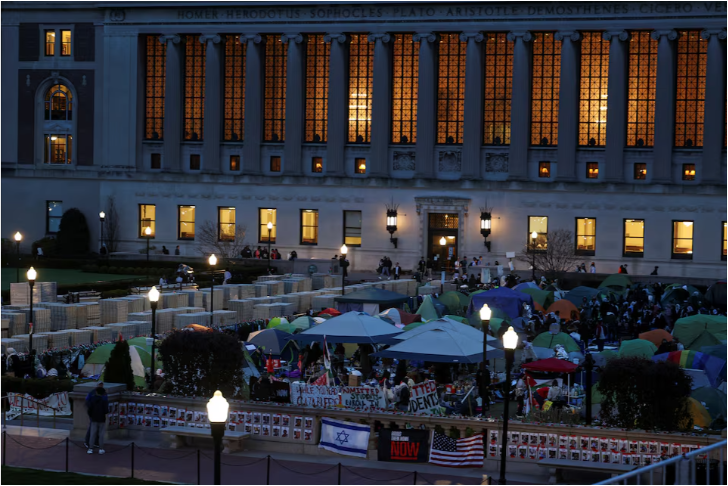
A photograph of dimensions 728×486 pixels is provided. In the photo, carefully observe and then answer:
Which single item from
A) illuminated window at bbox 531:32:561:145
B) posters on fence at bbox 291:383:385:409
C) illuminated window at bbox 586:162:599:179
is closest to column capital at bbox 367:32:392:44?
illuminated window at bbox 531:32:561:145

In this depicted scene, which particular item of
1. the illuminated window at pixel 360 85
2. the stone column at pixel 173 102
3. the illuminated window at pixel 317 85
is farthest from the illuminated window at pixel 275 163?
the stone column at pixel 173 102

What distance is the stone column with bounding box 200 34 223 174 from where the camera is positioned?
78.2 meters

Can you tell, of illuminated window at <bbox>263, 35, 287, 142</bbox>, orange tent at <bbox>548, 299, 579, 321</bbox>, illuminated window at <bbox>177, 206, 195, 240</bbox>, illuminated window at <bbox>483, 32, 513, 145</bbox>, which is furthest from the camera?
illuminated window at <bbox>177, 206, 195, 240</bbox>

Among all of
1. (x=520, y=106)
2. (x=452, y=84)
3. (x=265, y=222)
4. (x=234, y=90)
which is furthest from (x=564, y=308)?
(x=234, y=90)

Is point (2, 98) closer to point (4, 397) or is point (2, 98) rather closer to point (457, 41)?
point (457, 41)

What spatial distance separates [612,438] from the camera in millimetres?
23125

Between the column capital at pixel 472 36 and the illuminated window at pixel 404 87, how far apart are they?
11.2ft

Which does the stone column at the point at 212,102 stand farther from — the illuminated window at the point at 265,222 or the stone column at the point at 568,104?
the stone column at the point at 568,104

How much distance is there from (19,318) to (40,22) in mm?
46940

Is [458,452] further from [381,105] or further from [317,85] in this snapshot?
[317,85]

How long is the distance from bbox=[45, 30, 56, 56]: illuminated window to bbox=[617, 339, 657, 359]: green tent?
57.1 metres

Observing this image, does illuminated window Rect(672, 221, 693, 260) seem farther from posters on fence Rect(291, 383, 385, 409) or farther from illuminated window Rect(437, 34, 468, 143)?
posters on fence Rect(291, 383, 385, 409)

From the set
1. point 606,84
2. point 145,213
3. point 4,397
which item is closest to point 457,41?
point 606,84

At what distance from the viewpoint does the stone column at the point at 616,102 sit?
72.2 meters
